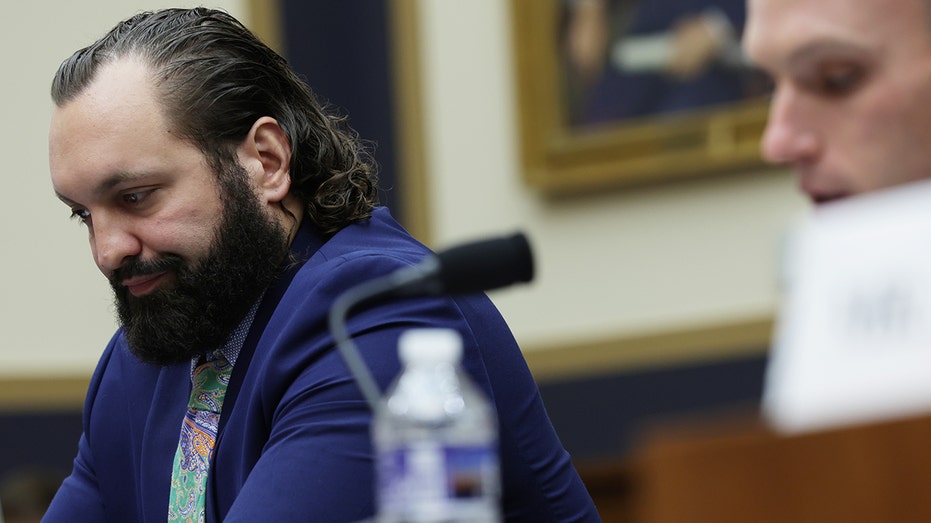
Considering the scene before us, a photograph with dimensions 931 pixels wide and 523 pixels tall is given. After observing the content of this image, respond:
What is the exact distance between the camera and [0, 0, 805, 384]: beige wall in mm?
4230

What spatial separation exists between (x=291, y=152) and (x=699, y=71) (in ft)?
7.56

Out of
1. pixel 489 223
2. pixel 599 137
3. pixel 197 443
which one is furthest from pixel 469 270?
pixel 489 223

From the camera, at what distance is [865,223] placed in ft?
3.09

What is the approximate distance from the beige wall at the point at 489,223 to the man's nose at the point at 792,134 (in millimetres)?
2615

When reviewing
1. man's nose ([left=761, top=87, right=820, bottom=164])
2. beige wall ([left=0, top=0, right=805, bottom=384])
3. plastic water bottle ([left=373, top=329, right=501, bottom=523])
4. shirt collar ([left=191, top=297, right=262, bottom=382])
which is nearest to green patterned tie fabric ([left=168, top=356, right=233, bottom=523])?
shirt collar ([left=191, top=297, right=262, bottom=382])

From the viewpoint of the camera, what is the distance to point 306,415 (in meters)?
1.65

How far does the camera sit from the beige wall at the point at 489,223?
13.9 feet

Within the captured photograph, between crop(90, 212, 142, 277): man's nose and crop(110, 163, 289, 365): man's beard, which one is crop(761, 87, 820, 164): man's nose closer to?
crop(110, 163, 289, 365): man's beard

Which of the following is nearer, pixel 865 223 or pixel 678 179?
pixel 865 223

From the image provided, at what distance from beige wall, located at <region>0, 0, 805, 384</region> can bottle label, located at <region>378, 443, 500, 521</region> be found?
281cm

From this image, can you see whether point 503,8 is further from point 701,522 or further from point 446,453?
point 701,522

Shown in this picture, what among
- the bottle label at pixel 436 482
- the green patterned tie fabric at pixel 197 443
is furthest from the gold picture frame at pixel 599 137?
the bottle label at pixel 436 482

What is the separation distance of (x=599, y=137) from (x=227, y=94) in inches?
95.8

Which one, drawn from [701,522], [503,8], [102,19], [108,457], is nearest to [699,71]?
[503,8]
